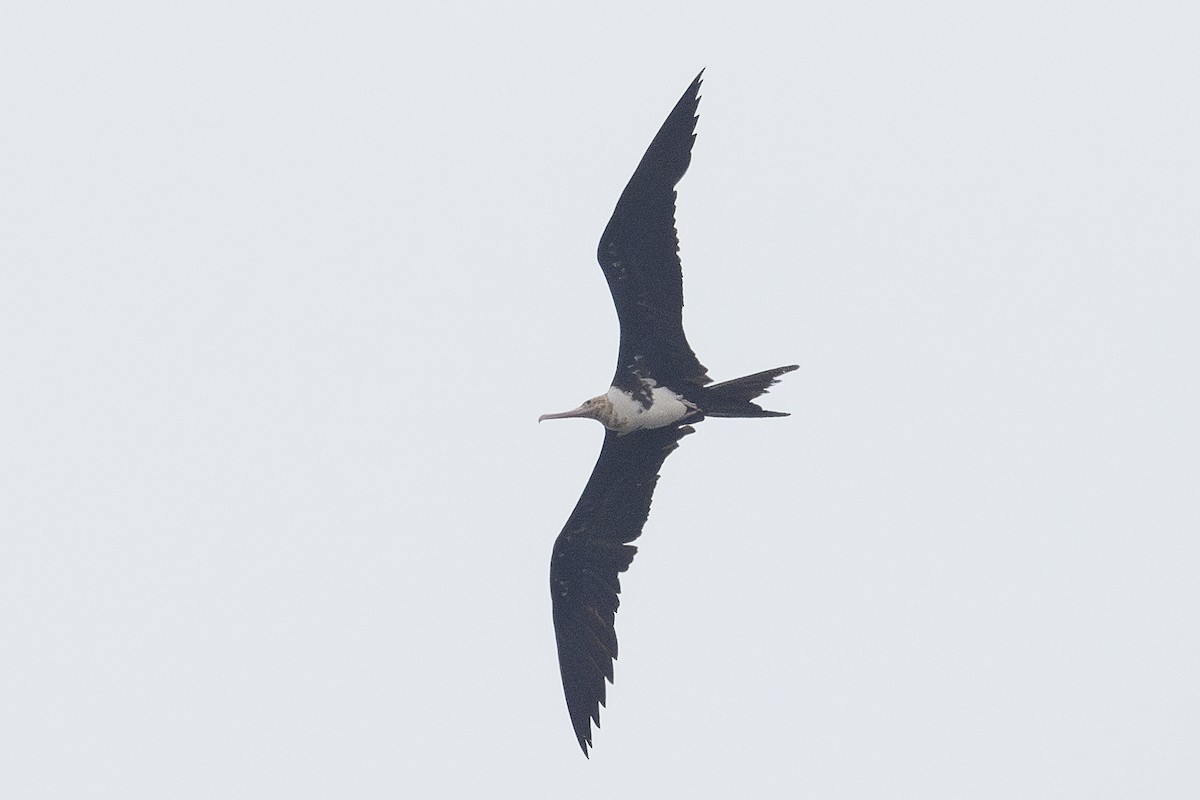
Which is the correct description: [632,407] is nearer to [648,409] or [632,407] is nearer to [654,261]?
[648,409]

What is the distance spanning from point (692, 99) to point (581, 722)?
498 cm

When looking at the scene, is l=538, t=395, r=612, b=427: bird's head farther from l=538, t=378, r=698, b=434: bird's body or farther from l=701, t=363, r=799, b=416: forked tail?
l=701, t=363, r=799, b=416: forked tail

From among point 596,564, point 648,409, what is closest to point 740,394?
point 648,409

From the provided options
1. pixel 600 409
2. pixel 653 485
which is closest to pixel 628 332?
pixel 600 409

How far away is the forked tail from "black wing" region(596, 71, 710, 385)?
0.64 feet

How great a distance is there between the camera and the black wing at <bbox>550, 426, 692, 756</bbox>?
12953 millimetres

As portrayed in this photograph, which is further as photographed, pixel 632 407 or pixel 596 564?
pixel 596 564

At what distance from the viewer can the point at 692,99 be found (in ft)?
37.7

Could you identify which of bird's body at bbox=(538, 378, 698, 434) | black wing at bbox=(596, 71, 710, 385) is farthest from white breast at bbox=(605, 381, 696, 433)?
black wing at bbox=(596, 71, 710, 385)

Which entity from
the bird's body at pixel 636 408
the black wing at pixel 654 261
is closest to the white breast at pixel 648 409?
the bird's body at pixel 636 408

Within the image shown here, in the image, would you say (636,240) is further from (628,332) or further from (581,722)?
(581,722)

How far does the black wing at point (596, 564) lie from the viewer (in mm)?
12953

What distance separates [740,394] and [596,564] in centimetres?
207

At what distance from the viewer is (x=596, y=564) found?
13.1m
